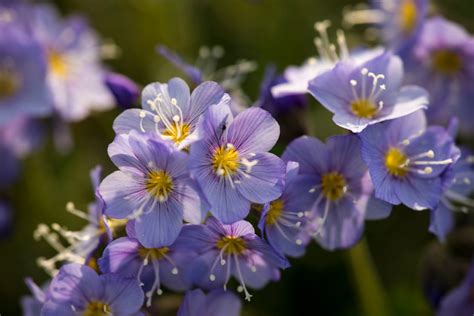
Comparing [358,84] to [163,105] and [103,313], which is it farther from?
[103,313]

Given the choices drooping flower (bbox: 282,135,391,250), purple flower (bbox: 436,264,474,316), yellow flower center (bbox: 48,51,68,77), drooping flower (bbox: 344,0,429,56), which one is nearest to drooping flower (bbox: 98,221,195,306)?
drooping flower (bbox: 282,135,391,250)

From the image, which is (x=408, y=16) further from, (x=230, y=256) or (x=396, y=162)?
(x=230, y=256)

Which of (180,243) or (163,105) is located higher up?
(163,105)

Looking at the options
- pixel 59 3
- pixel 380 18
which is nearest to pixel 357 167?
pixel 380 18

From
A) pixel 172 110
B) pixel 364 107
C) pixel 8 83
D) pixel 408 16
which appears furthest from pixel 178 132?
pixel 8 83

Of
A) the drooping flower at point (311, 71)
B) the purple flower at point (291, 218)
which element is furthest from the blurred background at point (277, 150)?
the purple flower at point (291, 218)
